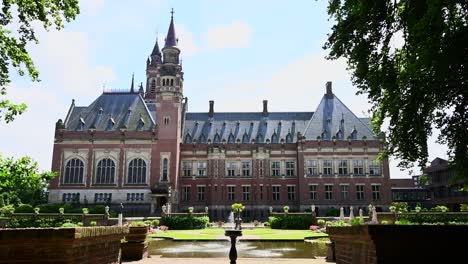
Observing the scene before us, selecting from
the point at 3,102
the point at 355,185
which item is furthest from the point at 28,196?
the point at 3,102

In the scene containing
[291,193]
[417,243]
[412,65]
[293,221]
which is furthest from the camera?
[291,193]

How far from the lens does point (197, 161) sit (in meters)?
60.1

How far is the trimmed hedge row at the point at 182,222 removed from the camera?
39312mm

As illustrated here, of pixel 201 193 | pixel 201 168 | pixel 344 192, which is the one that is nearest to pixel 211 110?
pixel 201 168

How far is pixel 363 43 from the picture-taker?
38.1 ft

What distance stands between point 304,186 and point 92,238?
174 feet

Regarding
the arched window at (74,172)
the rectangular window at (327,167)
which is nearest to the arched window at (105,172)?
the arched window at (74,172)

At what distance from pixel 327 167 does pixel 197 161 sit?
1984 centimetres

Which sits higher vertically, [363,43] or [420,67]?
[363,43]

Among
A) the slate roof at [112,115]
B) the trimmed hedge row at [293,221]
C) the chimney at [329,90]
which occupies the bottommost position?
the trimmed hedge row at [293,221]

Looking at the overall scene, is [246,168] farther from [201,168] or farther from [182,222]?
[182,222]

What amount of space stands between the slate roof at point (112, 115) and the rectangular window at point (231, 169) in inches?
522

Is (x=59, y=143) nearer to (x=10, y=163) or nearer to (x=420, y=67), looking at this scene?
(x=10, y=163)

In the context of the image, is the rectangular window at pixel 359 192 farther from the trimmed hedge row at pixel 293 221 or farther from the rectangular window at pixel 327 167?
the trimmed hedge row at pixel 293 221
